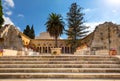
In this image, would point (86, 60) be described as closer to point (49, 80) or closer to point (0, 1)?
point (49, 80)

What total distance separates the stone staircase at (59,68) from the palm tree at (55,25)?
849 inches

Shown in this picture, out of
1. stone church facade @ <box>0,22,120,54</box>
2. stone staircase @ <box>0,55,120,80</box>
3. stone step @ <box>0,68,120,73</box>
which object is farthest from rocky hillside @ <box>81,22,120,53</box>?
stone step @ <box>0,68,120,73</box>

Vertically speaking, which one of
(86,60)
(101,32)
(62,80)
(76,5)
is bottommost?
(62,80)

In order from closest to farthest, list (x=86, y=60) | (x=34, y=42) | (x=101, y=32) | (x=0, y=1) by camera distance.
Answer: (x=86, y=60)
(x=101, y=32)
(x=0, y=1)
(x=34, y=42)

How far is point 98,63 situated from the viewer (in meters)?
9.01

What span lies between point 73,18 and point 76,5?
2928 millimetres

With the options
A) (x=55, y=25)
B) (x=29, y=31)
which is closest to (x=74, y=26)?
(x=55, y=25)

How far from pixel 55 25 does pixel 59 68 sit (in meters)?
24.0

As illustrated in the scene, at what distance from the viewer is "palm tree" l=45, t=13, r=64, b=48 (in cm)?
3134

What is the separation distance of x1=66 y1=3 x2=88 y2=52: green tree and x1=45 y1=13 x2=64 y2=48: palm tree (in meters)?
5.88

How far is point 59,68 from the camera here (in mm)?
8242

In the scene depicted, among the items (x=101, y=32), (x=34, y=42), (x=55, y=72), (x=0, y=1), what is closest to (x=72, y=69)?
(x=55, y=72)

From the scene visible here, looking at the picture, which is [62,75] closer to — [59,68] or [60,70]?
[60,70]

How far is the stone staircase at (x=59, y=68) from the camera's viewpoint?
7344 millimetres
